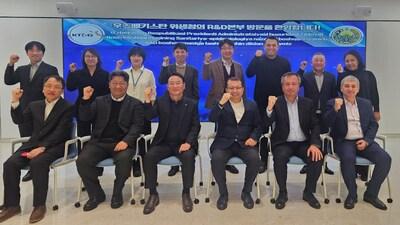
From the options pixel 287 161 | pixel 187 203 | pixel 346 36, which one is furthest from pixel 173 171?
pixel 346 36

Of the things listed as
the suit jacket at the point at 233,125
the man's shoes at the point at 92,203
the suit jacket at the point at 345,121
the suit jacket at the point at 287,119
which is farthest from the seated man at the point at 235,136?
the man's shoes at the point at 92,203

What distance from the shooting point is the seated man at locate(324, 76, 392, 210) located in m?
3.17

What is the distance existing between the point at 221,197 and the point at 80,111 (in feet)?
5.11

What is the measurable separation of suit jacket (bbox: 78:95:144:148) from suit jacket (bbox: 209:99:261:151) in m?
0.73

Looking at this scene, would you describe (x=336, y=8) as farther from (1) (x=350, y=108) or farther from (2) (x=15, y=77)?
(2) (x=15, y=77)

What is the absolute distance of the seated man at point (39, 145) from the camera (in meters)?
2.96

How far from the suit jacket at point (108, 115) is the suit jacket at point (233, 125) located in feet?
2.40

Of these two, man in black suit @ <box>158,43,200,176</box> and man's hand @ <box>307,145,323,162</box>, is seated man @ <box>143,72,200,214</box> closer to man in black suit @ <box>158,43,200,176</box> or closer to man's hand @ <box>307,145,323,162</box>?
man in black suit @ <box>158,43,200,176</box>

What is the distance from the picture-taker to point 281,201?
3213 millimetres

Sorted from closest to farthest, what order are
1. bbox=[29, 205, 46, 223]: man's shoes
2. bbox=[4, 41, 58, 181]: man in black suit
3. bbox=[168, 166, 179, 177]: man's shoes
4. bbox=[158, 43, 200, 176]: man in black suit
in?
bbox=[29, 205, 46, 223]: man's shoes < bbox=[4, 41, 58, 181]: man in black suit < bbox=[158, 43, 200, 176]: man in black suit < bbox=[168, 166, 179, 177]: man's shoes

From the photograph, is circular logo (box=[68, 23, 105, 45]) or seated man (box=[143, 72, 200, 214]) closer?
seated man (box=[143, 72, 200, 214])

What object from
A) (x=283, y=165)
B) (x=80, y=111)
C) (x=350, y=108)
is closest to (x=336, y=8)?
(x=350, y=108)

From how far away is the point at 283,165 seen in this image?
10.5 feet

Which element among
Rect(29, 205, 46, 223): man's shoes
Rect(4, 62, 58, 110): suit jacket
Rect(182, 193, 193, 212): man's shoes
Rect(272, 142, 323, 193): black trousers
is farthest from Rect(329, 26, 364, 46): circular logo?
Rect(29, 205, 46, 223): man's shoes
